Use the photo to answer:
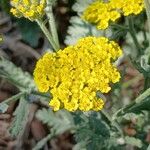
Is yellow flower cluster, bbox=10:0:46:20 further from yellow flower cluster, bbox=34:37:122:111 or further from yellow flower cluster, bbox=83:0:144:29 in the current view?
yellow flower cluster, bbox=83:0:144:29

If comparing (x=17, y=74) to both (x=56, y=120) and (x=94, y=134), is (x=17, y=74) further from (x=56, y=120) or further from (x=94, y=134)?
(x=94, y=134)

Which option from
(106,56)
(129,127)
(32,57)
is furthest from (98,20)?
(32,57)

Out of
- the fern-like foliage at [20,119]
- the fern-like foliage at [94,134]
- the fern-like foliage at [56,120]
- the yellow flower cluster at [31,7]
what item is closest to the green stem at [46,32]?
the yellow flower cluster at [31,7]

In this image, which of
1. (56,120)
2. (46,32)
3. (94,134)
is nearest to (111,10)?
(46,32)

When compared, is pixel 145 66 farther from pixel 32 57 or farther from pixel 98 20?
pixel 32 57

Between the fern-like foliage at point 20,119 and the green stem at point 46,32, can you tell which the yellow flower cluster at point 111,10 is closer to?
the green stem at point 46,32

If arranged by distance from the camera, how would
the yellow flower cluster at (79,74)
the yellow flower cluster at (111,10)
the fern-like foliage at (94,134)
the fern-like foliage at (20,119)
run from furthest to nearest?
the fern-like foliage at (94,134) → the yellow flower cluster at (111,10) → the fern-like foliage at (20,119) → the yellow flower cluster at (79,74)

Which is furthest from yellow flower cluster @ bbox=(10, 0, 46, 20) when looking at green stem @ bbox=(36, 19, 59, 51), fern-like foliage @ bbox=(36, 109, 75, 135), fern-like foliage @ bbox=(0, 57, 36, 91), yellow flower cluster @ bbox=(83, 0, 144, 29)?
fern-like foliage @ bbox=(36, 109, 75, 135)
